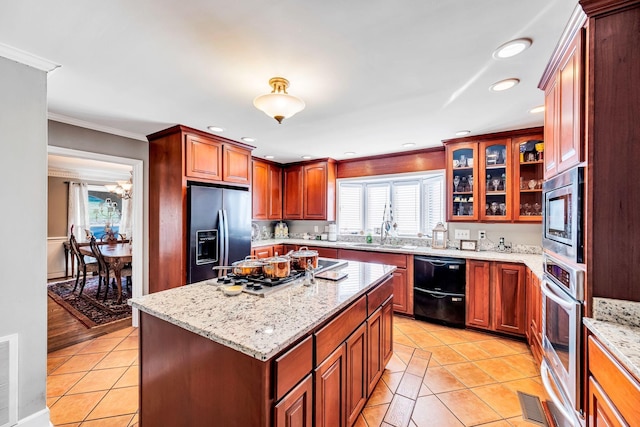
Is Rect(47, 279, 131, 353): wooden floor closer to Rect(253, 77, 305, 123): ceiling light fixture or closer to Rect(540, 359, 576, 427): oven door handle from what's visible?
Rect(253, 77, 305, 123): ceiling light fixture

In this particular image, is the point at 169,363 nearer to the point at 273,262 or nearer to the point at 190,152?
the point at 273,262

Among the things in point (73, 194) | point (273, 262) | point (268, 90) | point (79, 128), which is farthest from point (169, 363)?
point (73, 194)

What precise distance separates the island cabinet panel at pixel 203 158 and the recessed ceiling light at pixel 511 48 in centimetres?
287

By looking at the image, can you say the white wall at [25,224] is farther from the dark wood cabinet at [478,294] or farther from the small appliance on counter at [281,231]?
the dark wood cabinet at [478,294]

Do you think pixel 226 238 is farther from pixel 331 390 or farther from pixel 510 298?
pixel 510 298

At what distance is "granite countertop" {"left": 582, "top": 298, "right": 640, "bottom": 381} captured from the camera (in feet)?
3.27

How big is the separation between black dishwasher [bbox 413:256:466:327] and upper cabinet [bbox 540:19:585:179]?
1.60 meters

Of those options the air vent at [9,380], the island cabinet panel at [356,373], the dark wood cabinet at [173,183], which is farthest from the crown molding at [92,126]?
the island cabinet panel at [356,373]

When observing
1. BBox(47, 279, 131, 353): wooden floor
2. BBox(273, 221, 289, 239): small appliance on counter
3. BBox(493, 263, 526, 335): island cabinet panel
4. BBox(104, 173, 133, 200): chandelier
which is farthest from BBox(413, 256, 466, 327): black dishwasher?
BBox(104, 173, 133, 200): chandelier

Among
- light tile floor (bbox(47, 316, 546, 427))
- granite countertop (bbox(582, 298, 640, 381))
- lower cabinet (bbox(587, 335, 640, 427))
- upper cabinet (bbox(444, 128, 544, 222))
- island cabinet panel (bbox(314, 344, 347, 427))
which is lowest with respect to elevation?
light tile floor (bbox(47, 316, 546, 427))

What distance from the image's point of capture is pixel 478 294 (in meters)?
3.06

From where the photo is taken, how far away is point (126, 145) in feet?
10.2

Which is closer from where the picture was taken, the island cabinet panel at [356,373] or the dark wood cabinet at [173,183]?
the island cabinet panel at [356,373]

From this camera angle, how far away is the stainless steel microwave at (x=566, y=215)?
4.27ft
